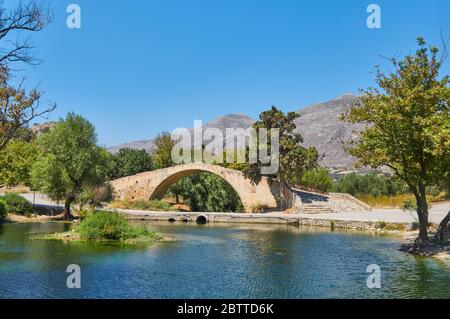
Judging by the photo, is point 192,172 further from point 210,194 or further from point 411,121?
point 411,121

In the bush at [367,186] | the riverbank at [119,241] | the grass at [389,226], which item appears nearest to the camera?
the riverbank at [119,241]

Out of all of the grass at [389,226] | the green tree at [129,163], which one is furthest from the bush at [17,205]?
the grass at [389,226]

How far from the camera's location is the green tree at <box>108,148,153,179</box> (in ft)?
217

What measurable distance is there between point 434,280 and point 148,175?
3972 centimetres

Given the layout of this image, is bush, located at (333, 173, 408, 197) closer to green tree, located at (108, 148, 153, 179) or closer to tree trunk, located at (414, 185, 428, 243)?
green tree, located at (108, 148, 153, 179)

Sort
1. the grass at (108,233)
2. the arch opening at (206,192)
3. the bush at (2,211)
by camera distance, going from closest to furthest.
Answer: the grass at (108,233) → the bush at (2,211) → the arch opening at (206,192)

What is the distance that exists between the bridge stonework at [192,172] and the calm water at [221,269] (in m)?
19.2

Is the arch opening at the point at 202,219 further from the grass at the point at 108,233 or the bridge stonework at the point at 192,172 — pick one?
the grass at the point at 108,233

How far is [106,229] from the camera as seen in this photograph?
26.1m

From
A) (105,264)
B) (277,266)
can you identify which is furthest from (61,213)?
(277,266)

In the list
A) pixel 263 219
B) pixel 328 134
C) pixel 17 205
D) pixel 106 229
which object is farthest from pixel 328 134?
pixel 106 229

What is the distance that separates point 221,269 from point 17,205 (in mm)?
26845

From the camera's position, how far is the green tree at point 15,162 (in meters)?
37.7
